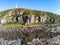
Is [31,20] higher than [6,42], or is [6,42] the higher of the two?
[31,20]

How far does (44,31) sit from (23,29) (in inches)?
20.5

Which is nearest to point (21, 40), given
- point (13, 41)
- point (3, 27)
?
point (13, 41)

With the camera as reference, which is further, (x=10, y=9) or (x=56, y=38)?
(x=10, y=9)

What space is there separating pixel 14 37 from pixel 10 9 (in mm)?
976

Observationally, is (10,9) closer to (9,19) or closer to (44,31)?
(9,19)

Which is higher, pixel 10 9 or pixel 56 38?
pixel 10 9

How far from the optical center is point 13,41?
4.52m

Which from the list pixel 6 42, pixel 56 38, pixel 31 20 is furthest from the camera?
pixel 31 20

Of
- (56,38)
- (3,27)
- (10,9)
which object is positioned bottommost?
(56,38)

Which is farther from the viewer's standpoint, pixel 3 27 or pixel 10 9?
pixel 10 9

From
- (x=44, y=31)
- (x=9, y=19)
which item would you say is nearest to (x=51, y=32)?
(x=44, y=31)

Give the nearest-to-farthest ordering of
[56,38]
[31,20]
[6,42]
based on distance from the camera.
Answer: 1. [6,42]
2. [56,38]
3. [31,20]

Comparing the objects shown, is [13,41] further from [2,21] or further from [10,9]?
[10,9]

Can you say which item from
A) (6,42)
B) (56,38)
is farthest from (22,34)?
(56,38)
